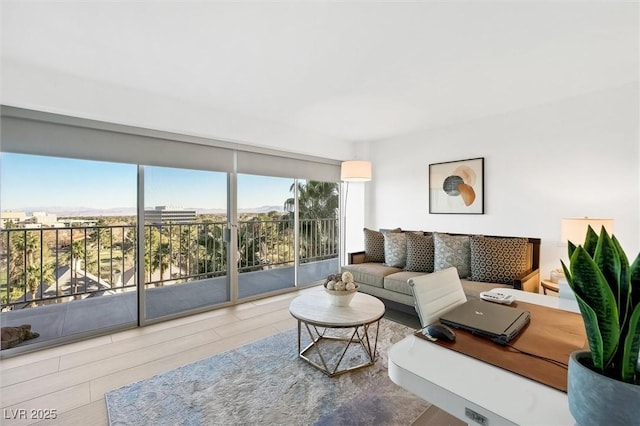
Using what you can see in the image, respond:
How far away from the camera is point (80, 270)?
336cm

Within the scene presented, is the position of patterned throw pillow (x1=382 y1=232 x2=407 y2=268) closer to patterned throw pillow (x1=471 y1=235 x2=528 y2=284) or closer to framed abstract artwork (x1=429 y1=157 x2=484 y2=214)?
framed abstract artwork (x1=429 y1=157 x2=484 y2=214)

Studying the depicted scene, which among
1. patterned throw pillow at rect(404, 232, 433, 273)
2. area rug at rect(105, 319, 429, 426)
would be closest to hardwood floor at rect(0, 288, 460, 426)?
area rug at rect(105, 319, 429, 426)

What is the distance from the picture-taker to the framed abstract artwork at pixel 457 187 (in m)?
3.83

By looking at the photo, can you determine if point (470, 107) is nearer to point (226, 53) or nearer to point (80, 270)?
point (226, 53)

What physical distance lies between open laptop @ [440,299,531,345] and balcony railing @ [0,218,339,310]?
3.20 metres

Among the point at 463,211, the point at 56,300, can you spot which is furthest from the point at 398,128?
the point at 56,300

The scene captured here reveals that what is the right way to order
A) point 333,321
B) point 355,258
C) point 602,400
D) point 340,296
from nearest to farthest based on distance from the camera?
point 602,400 → point 333,321 → point 340,296 → point 355,258

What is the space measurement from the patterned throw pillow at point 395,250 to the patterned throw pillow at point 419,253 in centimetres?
14

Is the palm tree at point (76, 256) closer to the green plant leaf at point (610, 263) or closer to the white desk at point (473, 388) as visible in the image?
the white desk at point (473, 388)

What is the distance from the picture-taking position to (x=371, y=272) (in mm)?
3670

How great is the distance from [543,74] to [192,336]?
13.8 ft

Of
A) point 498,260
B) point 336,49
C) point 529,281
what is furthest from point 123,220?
point 529,281

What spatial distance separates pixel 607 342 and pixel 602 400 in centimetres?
12

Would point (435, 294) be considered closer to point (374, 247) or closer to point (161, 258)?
point (374, 247)
